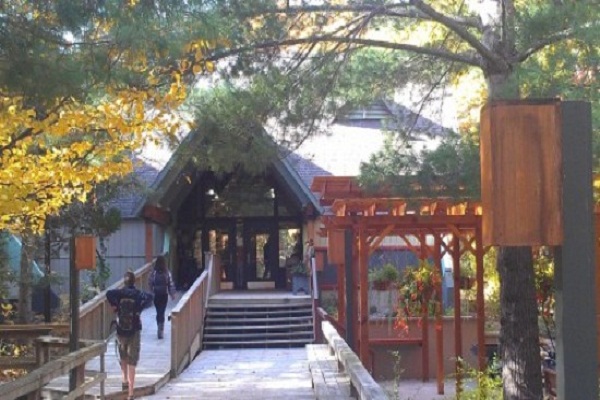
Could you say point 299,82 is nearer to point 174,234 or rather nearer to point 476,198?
point 476,198

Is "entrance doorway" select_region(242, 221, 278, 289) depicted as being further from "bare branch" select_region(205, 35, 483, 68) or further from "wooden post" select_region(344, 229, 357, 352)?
"bare branch" select_region(205, 35, 483, 68)

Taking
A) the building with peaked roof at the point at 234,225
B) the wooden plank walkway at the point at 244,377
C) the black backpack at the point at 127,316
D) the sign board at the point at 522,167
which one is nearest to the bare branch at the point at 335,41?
the black backpack at the point at 127,316

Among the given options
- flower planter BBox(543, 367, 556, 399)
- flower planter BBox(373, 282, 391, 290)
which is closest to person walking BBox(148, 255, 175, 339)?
flower planter BBox(373, 282, 391, 290)

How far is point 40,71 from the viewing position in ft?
21.3

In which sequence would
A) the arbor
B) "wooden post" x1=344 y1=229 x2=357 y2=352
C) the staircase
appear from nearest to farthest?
the arbor
"wooden post" x1=344 y1=229 x2=357 y2=352
the staircase

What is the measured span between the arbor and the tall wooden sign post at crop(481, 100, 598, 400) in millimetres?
4840

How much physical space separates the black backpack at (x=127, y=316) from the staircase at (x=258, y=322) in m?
8.92

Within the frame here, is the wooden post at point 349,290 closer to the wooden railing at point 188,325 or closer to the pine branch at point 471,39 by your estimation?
the wooden railing at point 188,325

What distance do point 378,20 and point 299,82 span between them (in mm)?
1348

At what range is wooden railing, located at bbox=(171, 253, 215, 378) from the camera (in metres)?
14.6

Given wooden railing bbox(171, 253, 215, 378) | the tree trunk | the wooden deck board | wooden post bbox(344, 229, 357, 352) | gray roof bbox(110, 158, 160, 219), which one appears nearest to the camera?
the tree trunk

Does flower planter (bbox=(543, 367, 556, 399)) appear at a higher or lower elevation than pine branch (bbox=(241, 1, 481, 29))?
lower

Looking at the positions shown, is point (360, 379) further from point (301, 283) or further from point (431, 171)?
point (301, 283)

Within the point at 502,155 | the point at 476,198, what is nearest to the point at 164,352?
the point at 476,198
